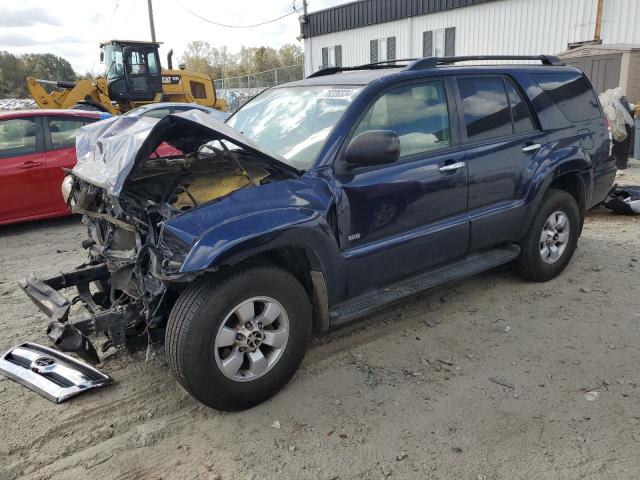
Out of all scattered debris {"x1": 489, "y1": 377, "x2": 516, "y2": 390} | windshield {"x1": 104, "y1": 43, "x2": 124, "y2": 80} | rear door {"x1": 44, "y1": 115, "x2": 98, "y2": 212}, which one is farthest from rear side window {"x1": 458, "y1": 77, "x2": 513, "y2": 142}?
windshield {"x1": 104, "y1": 43, "x2": 124, "y2": 80}

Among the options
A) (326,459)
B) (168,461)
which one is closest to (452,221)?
(326,459)

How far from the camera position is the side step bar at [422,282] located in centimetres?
336

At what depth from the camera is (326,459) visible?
2.66m

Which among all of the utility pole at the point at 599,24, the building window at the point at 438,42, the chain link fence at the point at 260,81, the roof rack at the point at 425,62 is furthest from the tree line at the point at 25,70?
the roof rack at the point at 425,62

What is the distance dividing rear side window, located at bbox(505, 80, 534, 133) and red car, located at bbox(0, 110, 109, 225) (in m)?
5.53

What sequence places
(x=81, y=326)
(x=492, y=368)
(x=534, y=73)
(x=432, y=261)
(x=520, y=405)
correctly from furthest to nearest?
(x=534, y=73), (x=432, y=261), (x=492, y=368), (x=520, y=405), (x=81, y=326)

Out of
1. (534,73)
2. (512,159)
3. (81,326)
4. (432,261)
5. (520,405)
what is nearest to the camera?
(81,326)

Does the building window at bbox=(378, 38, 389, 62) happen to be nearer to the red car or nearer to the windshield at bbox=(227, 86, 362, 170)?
the red car

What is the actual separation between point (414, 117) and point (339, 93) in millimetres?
562

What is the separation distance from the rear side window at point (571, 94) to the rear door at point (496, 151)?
15.2 inches

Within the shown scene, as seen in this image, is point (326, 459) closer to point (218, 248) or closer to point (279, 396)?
point (279, 396)

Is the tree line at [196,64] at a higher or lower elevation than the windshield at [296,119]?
higher

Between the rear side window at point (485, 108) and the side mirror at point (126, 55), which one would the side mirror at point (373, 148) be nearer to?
the rear side window at point (485, 108)

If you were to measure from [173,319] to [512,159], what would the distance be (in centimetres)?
294
